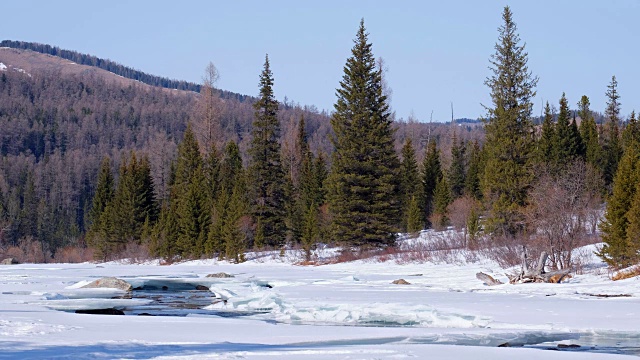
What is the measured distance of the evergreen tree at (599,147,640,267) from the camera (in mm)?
21828

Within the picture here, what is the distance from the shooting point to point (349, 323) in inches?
560

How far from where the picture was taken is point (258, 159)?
51312 mm

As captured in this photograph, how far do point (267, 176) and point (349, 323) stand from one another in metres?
37.0

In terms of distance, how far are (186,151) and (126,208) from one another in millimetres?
8115

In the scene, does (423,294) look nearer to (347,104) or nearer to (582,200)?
(582,200)

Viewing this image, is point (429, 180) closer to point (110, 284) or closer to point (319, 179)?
point (319, 179)

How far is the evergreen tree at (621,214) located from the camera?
21.8 meters

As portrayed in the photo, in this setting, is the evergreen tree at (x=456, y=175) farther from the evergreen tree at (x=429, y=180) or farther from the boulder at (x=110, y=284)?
the boulder at (x=110, y=284)

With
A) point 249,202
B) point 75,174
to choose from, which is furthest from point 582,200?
point 75,174

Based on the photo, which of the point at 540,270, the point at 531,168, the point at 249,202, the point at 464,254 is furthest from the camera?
the point at 249,202

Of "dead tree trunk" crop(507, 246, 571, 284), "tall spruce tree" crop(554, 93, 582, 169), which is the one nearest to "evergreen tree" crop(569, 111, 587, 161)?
"tall spruce tree" crop(554, 93, 582, 169)

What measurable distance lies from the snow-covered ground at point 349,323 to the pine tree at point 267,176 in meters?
27.2

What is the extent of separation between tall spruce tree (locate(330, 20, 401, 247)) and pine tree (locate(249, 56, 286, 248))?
9.58 metres

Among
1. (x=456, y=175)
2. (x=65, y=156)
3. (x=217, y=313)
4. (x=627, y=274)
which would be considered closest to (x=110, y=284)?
(x=217, y=313)
